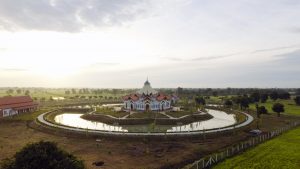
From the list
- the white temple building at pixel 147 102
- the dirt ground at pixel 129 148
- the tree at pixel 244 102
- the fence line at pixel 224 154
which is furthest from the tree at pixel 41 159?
the tree at pixel 244 102

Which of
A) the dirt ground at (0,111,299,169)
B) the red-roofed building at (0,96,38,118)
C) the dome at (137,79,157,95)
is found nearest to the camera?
the dirt ground at (0,111,299,169)

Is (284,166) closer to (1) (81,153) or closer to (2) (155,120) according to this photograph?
(1) (81,153)

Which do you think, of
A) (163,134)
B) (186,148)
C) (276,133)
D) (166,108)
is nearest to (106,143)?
(163,134)

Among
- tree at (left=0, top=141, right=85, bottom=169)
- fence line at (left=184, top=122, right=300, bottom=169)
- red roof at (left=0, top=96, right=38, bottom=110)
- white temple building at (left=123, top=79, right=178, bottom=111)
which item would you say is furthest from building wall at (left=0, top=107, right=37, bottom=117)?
tree at (left=0, top=141, right=85, bottom=169)

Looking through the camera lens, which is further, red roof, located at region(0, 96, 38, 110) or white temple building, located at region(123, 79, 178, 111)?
white temple building, located at region(123, 79, 178, 111)

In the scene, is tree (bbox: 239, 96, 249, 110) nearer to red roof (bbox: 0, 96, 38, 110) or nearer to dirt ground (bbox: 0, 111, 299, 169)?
dirt ground (bbox: 0, 111, 299, 169)

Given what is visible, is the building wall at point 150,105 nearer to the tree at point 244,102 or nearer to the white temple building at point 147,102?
the white temple building at point 147,102

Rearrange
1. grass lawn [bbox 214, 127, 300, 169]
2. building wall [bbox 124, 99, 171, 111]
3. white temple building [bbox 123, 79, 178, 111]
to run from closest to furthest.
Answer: grass lawn [bbox 214, 127, 300, 169], white temple building [bbox 123, 79, 178, 111], building wall [bbox 124, 99, 171, 111]
